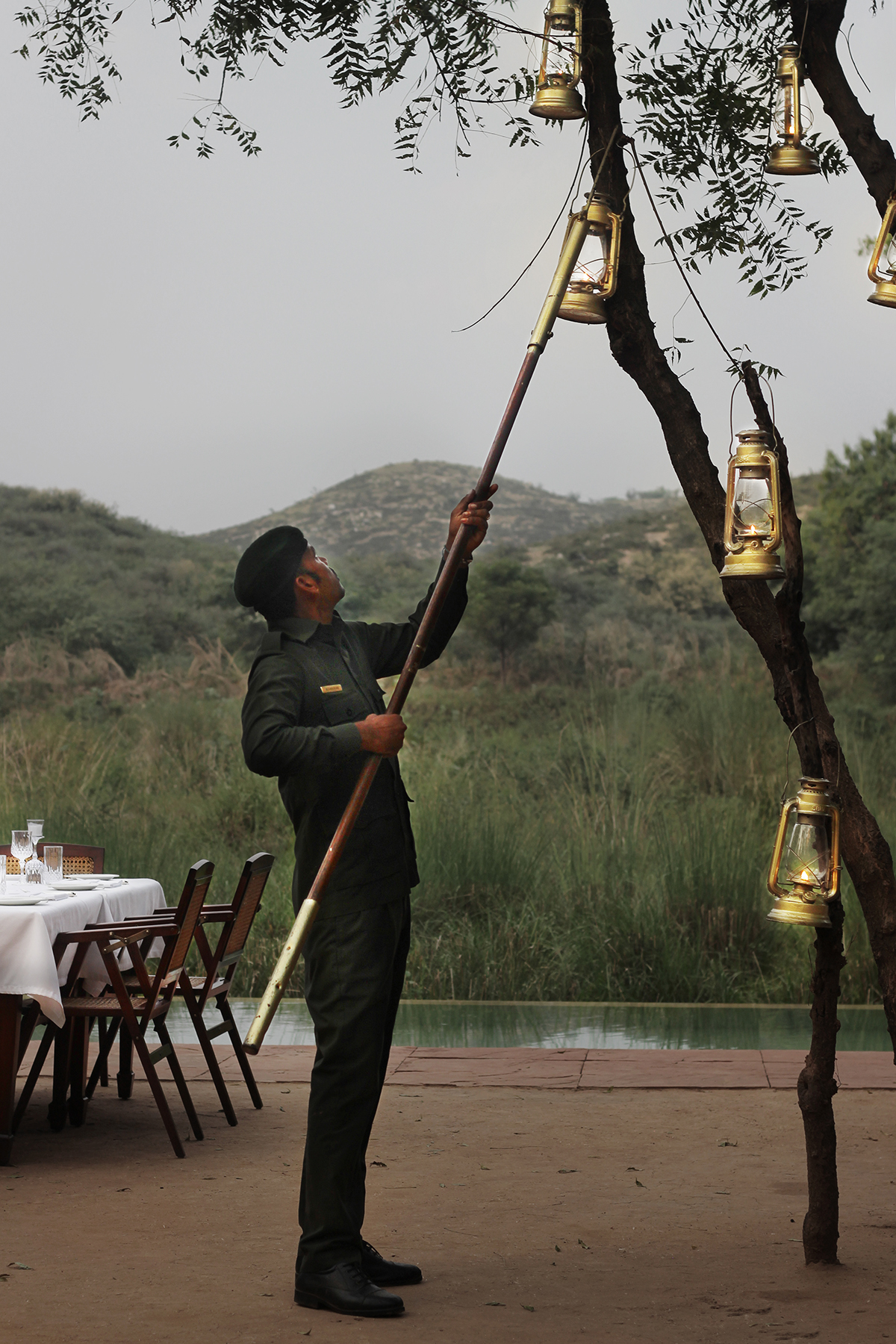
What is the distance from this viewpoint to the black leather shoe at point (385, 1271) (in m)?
3.31

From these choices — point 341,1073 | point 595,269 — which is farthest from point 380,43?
point 341,1073

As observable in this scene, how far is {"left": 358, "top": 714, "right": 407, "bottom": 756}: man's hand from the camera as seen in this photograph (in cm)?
310

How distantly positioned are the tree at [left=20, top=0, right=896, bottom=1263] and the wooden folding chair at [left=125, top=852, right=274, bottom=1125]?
80.9 inches

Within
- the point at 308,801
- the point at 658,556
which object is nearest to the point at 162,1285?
the point at 308,801

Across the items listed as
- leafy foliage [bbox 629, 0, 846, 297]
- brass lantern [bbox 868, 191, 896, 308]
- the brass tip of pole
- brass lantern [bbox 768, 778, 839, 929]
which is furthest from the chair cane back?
brass lantern [bbox 868, 191, 896, 308]

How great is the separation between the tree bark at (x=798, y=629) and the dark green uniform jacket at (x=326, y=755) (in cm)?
66

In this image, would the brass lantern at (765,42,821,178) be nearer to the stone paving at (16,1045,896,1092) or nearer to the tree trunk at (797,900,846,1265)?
the tree trunk at (797,900,846,1265)

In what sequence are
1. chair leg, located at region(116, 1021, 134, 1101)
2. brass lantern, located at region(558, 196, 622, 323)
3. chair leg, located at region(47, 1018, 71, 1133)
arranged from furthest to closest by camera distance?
chair leg, located at region(116, 1021, 134, 1101), chair leg, located at region(47, 1018, 71, 1133), brass lantern, located at region(558, 196, 622, 323)

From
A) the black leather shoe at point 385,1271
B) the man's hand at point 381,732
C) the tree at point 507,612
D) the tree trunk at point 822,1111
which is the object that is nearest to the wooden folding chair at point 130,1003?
the black leather shoe at point 385,1271

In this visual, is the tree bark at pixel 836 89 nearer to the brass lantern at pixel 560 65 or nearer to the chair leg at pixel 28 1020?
the brass lantern at pixel 560 65

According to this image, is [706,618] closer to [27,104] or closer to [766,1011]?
[27,104]

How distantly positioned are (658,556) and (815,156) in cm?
3072

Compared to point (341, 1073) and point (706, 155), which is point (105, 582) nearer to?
point (706, 155)

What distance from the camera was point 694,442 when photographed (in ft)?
11.8
